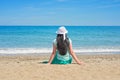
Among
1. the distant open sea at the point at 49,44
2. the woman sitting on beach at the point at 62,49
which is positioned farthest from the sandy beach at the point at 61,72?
the distant open sea at the point at 49,44

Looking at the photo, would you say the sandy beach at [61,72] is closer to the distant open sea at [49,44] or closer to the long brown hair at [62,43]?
the long brown hair at [62,43]

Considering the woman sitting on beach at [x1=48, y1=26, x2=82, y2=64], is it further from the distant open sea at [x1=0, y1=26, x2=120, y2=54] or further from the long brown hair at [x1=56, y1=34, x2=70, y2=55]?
the distant open sea at [x1=0, y1=26, x2=120, y2=54]

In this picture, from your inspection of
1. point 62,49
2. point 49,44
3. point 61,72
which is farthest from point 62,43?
point 49,44

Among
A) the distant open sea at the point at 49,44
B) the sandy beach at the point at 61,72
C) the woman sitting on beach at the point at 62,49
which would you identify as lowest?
the distant open sea at the point at 49,44

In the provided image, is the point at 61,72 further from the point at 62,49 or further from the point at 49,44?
the point at 49,44

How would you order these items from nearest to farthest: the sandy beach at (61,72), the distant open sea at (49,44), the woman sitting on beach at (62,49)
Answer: the sandy beach at (61,72)
the woman sitting on beach at (62,49)
the distant open sea at (49,44)

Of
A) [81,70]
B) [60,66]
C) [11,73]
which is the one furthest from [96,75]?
[11,73]

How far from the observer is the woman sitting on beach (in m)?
8.98

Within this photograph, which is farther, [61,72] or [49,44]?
[49,44]

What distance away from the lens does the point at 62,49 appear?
913 cm

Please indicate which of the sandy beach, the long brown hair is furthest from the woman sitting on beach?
the sandy beach

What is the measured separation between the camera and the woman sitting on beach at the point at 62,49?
353 inches

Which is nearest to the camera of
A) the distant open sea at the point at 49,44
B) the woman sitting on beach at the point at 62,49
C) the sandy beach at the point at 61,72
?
the sandy beach at the point at 61,72

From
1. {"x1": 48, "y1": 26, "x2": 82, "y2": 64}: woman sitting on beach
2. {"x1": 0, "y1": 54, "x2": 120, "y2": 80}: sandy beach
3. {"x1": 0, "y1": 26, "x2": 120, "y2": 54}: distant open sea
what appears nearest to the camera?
{"x1": 0, "y1": 54, "x2": 120, "y2": 80}: sandy beach
